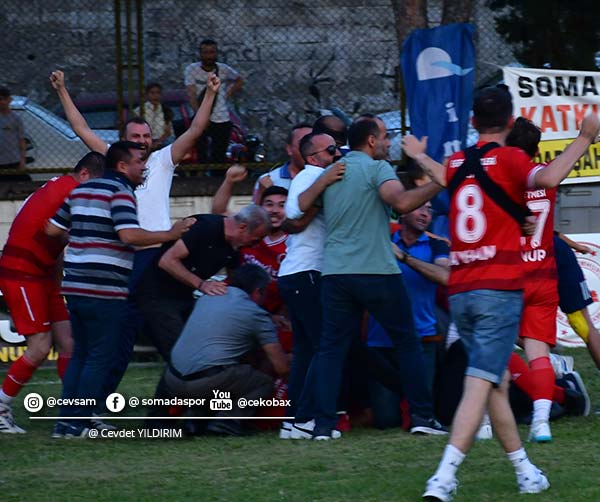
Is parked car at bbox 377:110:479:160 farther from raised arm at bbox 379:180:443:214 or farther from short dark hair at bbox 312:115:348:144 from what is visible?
raised arm at bbox 379:180:443:214

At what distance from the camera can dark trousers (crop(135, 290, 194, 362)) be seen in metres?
8.13

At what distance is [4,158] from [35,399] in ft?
17.4

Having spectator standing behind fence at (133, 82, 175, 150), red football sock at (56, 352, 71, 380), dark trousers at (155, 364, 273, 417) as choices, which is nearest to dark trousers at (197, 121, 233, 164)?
spectator standing behind fence at (133, 82, 175, 150)

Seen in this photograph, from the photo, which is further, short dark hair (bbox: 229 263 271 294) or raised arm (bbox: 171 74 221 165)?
Result: raised arm (bbox: 171 74 221 165)

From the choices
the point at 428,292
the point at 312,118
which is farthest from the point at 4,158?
the point at 428,292

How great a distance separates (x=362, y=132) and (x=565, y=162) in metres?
2.15

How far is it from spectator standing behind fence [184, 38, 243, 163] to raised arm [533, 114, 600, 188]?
26.2 ft

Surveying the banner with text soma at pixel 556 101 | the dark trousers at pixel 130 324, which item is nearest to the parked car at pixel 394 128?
the banner with text soma at pixel 556 101

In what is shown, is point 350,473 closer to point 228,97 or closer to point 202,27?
point 228,97

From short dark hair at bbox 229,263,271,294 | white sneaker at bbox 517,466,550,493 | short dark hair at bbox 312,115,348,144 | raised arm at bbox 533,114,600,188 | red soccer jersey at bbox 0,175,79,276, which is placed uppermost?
raised arm at bbox 533,114,600,188

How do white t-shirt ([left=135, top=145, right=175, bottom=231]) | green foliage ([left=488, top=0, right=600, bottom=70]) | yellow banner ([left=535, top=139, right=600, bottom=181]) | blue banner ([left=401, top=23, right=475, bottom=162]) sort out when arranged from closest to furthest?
1. white t-shirt ([left=135, top=145, right=175, bottom=231])
2. blue banner ([left=401, top=23, right=475, bottom=162])
3. yellow banner ([left=535, top=139, right=600, bottom=181])
4. green foliage ([left=488, top=0, right=600, bottom=70])

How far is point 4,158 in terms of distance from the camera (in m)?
13.6

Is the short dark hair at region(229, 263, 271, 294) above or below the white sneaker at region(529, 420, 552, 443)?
above

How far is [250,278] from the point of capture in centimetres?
788
